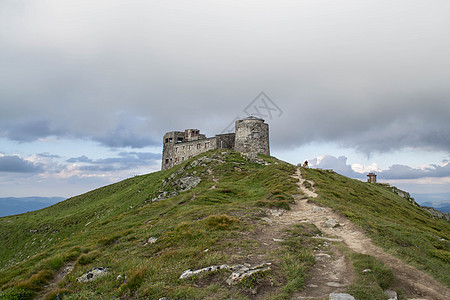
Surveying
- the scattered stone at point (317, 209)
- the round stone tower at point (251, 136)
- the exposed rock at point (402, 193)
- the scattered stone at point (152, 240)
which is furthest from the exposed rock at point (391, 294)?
the exposed rock at point (402, 193)

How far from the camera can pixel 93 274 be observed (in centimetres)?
1352

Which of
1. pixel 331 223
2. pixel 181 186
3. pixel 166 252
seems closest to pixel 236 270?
pixel 166 252

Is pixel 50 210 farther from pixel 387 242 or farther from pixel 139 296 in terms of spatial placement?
pixel 387 242

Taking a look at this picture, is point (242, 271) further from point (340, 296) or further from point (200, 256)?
point (340, 296)

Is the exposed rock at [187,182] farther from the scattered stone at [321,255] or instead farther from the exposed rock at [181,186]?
the scattered stone at [321,255]

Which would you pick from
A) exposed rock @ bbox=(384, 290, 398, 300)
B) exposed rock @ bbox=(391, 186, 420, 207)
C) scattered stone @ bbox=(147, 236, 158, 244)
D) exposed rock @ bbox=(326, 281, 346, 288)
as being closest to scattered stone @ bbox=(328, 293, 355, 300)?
exposed rock @ bbox=(326, 281, 346, 288)

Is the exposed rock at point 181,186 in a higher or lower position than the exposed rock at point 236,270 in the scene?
higher

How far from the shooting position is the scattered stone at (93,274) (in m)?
13.2

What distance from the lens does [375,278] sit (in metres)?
10.3

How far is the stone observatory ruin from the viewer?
207 feet

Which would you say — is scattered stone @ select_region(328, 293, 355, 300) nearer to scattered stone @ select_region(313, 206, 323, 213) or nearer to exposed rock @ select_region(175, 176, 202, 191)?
scattered stone @ select_region(313, 206, 323, 213)

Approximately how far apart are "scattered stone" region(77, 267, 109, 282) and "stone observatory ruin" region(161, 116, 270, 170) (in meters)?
45.6

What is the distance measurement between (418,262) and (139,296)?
41.0 feet

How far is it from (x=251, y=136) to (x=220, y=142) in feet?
33.0
